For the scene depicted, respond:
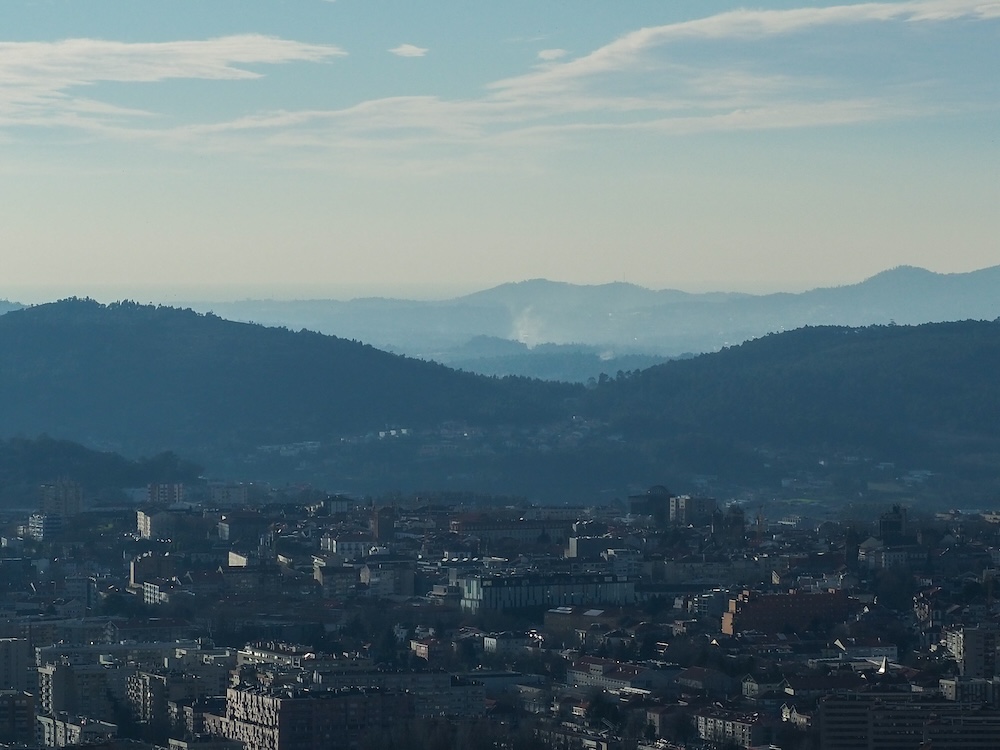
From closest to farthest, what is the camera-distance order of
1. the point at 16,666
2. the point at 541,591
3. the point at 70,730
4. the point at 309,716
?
the point at 309,716 → the point at 70,730 → the point at 16,666 → the point at 541,591

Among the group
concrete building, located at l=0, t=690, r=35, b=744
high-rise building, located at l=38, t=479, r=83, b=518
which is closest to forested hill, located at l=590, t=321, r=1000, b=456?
high-rise building, located at l=38, t=479, r=83, b=518

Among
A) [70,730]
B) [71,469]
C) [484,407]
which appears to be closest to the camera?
[70,730]

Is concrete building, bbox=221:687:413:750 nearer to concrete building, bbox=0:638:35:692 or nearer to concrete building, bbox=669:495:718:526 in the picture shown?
concrete building, bbox=0:638:35:692

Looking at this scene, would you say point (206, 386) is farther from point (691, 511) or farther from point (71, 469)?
point (691, 511)

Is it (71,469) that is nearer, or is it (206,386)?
(71,469)

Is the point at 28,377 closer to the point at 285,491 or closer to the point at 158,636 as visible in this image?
the point at 285,491

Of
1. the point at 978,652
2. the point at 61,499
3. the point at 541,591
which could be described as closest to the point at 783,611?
the point at 541,591
